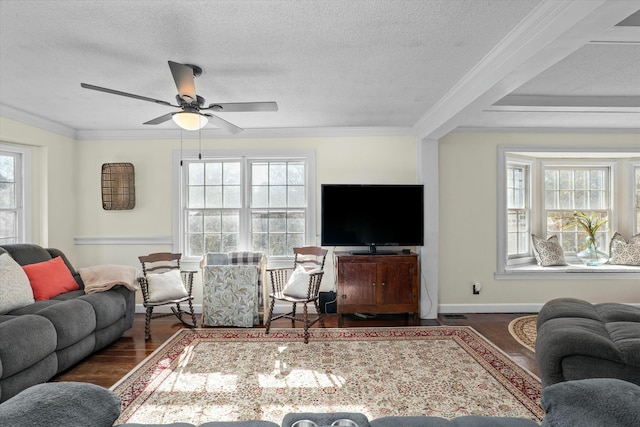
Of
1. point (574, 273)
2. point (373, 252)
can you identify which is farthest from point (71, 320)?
point (574, 273)

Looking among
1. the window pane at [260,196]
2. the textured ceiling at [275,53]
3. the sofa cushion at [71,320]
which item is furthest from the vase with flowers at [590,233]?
the sofa cushion at [71,320]

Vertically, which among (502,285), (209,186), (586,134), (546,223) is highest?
(586,134)

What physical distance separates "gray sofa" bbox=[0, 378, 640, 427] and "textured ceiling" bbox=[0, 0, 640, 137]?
1.84 meters

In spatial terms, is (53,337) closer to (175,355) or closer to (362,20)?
(175,355)

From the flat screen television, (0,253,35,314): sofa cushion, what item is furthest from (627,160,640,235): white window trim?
(0,253,35,314): sofa cushion

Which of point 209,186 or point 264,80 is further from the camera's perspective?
point 209,186

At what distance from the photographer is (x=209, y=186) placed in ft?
15.8

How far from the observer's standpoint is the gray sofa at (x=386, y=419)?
39.8 inches

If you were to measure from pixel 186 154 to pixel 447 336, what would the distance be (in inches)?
151

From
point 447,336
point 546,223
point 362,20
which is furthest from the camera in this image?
point 546,223

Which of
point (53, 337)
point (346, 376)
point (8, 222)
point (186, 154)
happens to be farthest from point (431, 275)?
point (8, 222)

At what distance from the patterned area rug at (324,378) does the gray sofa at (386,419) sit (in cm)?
123

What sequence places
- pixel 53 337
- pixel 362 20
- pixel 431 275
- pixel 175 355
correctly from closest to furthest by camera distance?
pixel 362 20 < pixel 53 337 < pixel 175 355 < pixel 431 275

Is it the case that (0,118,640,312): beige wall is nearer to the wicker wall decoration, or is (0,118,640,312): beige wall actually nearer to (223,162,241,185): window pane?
the wicker wall decoration
